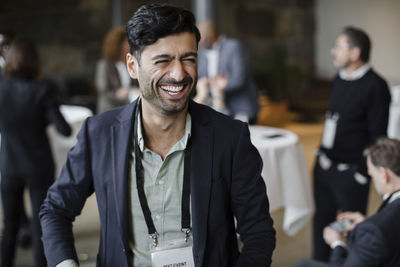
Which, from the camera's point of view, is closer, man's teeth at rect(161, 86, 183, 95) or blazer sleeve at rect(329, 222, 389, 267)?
man's teeth at rect(161, 86, 183, 95)

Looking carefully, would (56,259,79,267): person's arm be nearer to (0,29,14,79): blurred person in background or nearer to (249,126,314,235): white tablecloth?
(249,126,314,235): white tablecloth

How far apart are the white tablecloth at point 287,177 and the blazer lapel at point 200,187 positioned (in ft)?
5.84

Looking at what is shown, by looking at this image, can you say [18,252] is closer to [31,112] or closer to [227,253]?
[31,112]

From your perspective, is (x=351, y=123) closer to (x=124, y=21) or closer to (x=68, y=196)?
(x=68, y=196)

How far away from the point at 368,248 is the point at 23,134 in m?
2.03

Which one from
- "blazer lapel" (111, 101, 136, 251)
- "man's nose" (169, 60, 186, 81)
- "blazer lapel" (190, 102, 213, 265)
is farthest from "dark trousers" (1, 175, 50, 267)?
"man's nose" (169, 60, 186, 81)

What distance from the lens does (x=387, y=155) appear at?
2.31m

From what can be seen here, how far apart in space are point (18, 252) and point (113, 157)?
8.95ft

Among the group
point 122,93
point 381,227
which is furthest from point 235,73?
point 381,227

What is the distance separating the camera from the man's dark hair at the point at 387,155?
2.29 meters

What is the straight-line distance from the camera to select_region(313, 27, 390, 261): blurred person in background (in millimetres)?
2902

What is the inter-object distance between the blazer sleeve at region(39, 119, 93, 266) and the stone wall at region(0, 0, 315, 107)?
8.01m

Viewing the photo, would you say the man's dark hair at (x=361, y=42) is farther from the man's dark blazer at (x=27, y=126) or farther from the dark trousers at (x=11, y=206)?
the dark trousers at (x=11, y=206)

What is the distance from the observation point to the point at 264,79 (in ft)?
35.2
